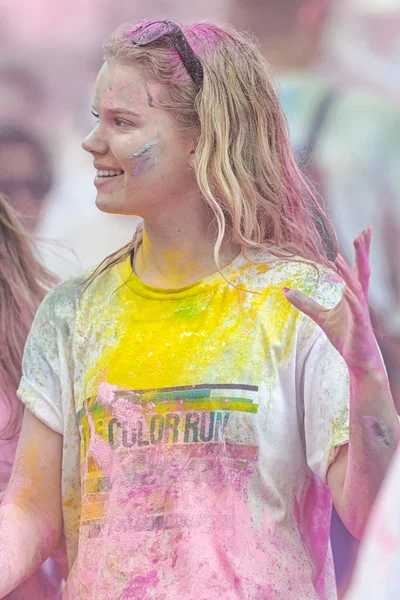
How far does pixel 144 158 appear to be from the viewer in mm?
1854

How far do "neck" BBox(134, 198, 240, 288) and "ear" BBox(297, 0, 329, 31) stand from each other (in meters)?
A: 0.89

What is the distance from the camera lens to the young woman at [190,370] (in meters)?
1.74

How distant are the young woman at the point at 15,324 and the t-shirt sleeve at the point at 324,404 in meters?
0.86

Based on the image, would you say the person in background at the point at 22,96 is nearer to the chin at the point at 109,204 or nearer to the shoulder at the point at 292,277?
the chin at the point at 109,204

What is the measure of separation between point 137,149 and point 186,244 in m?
0.21

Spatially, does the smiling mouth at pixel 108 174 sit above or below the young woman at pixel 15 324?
above

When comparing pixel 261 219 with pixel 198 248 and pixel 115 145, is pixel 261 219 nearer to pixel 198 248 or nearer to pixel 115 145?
pixel 198 248

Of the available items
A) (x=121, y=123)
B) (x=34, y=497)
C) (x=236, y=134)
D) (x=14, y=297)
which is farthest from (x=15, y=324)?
(x=236, y=134)

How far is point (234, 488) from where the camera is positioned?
1.74 meters

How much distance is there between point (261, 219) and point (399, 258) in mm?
777

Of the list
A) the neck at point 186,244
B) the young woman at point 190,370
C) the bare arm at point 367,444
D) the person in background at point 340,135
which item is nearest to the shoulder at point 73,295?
the young woman at point 190,370

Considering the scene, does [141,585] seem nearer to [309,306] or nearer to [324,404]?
[324,404]

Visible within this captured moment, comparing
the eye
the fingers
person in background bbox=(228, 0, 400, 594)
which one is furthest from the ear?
the fingers

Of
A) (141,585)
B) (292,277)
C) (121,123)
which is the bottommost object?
(141,585)
